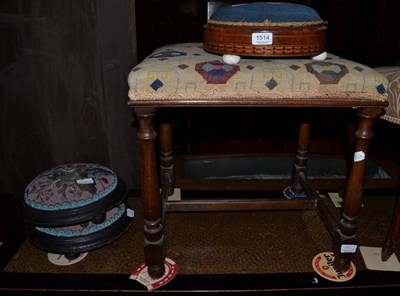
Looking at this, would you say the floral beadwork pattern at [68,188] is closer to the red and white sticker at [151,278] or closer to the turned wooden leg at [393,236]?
the red and white sticker at [151,278]

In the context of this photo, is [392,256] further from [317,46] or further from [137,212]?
[137,212]

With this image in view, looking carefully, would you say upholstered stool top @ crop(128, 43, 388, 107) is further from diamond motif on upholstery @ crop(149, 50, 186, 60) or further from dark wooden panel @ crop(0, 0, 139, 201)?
dark wooden panel @ crop(0, 0, 139, 201)

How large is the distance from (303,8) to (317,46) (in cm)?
11

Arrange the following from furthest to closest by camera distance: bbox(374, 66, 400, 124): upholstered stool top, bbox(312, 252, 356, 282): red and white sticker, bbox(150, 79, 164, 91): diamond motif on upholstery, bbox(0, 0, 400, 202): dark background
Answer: bbox(0, 0, 400, 202): dark background < bbox(312, 252, 356, 282): red and white sticker < bbox(374, 66, 400, 124): upholstered stool top < bbox(150, 79, 164, 91): diamond motif on upholstery

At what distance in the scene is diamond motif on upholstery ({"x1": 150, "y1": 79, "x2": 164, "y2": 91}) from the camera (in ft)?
3.03

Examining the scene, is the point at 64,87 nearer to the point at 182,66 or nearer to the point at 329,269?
the point at 182,66

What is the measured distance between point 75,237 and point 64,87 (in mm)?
618

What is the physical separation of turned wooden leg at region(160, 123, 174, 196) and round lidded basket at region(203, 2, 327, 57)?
545 millimetres

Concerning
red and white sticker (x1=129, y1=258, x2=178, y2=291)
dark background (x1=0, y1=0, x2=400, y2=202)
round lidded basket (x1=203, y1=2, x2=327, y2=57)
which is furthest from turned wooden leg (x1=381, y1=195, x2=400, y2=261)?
dark background (x1=0, y1=0, x2=400, y2=202)

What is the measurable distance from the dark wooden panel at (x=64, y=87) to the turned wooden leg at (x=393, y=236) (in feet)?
3.30

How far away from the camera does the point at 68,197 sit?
1188mm

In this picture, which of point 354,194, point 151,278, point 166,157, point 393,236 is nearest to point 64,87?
point 166,157

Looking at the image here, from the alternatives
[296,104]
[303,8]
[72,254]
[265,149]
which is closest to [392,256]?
[296,104]

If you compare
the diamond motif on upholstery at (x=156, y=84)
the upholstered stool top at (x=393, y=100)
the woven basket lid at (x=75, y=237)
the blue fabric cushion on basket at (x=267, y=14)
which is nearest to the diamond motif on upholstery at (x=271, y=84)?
the blue fabric cushion on basket at (x=267, y=14)
